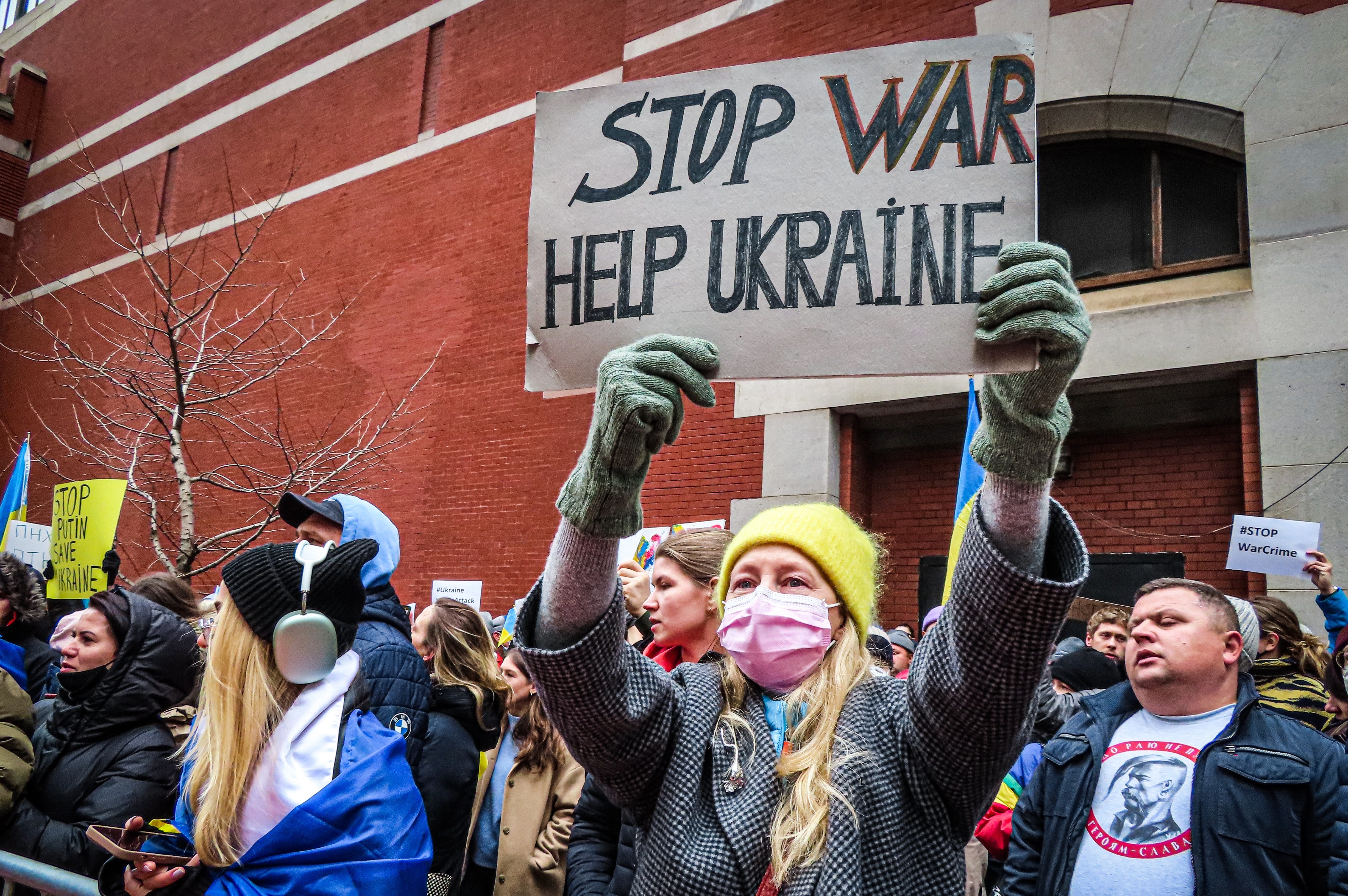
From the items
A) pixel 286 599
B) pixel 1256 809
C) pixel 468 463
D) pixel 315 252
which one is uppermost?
pixel 315 252

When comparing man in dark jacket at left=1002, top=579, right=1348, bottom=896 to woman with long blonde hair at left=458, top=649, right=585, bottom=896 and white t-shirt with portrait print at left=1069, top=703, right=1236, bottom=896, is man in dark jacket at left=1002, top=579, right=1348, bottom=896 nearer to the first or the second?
white t-shirt with portrait print at left=1069, top=703, right=1236, bottom=896

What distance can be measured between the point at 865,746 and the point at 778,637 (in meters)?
0.27

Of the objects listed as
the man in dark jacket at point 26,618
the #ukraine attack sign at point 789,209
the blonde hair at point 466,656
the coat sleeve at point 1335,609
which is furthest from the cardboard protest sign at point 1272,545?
the man in dark jacket at point 26,618

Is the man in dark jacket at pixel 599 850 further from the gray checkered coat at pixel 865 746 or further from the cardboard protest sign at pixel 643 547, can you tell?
the cardboard protest sign at pixel 643 547

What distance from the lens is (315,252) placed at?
14109 millimetres

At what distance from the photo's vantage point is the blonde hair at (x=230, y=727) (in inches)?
84.4

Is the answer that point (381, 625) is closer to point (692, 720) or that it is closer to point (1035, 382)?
point (692, 720)

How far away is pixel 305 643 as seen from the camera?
7.48 ft

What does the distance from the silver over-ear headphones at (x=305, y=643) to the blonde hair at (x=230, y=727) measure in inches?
2.0

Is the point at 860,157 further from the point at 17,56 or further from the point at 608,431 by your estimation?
the point at 17,56

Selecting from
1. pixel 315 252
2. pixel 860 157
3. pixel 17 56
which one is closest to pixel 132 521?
pixel 315 252

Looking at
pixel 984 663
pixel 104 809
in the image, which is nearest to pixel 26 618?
pixel 104 809

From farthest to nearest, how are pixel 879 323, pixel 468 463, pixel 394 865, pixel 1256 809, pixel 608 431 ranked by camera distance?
pixel 468 463 → pixel 1256 809 → pixel 394 865 → pixel 879 323 → pixel 608 431

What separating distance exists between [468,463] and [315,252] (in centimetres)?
470
